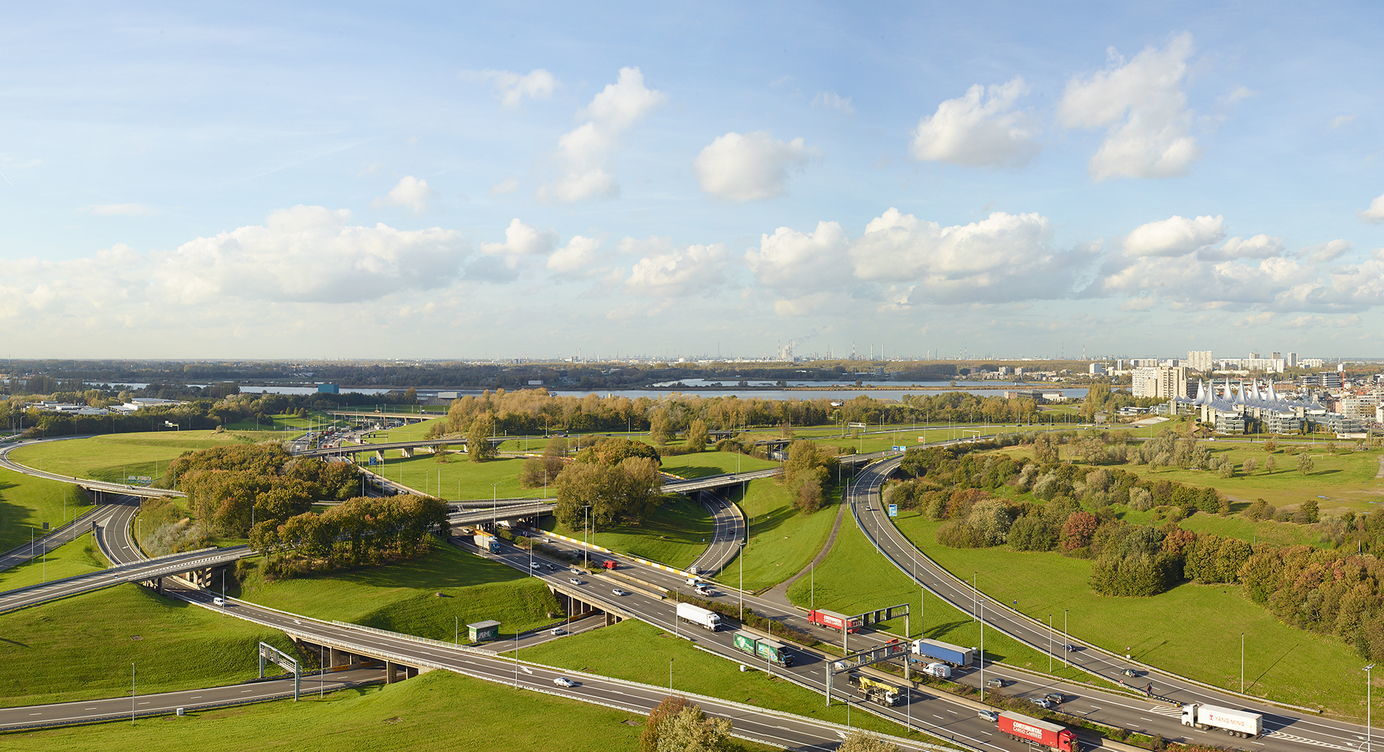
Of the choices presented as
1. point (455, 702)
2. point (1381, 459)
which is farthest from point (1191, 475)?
point (455, 702)

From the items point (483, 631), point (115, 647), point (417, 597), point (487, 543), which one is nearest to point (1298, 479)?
point (483, 631)

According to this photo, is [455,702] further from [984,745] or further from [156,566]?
[156,566]

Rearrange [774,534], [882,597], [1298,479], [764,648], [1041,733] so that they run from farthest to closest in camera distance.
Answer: [774,534]
[1298,479]
[882,597]
[764,648]
[1041,733]

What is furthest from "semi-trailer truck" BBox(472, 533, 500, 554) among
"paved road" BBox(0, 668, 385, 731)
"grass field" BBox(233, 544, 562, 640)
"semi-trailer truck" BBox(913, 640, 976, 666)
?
"semi-trailer truck" BBox(913, 640, 976, 666)

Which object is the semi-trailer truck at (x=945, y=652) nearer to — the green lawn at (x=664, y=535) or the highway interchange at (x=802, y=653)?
the highway interchange at (x=802, y=653)

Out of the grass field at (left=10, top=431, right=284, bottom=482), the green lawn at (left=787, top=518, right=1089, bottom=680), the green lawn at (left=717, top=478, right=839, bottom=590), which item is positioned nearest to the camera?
the green lawn at (left=787, top=518, right=1089, bottom=680)

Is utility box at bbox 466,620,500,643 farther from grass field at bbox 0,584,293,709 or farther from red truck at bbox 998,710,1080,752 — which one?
red truck at bbox 998,710,1080,752

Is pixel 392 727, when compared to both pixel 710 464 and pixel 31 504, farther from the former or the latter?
pixel 710 464
